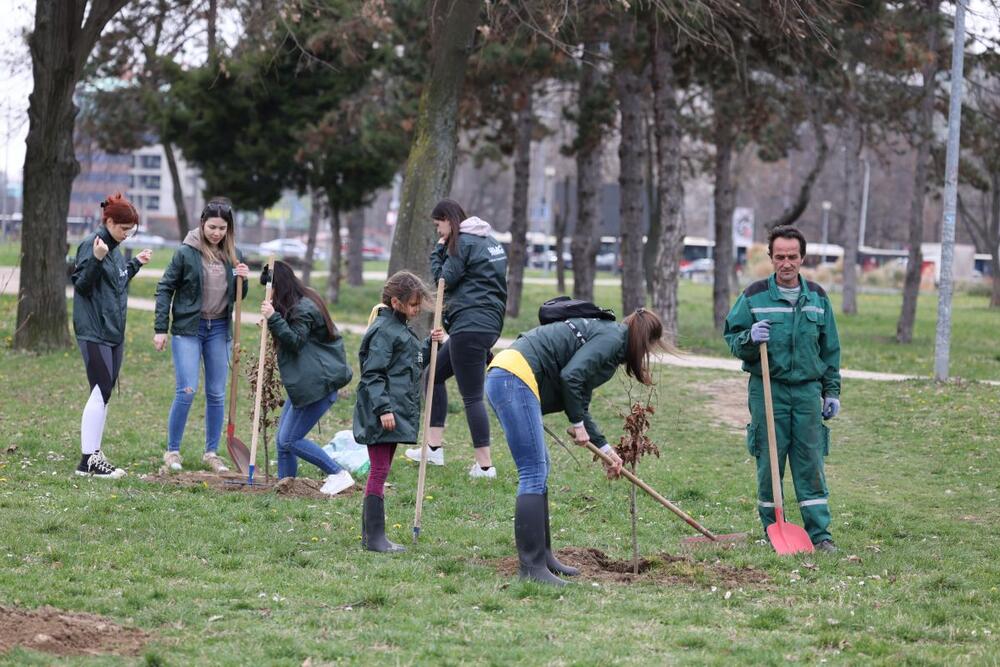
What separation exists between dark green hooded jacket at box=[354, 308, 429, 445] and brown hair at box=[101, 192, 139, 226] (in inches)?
95.1

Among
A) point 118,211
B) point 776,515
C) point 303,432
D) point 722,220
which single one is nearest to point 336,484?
point 303,432

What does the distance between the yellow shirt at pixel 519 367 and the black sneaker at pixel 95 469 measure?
144 inches

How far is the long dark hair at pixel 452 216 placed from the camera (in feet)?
28.6

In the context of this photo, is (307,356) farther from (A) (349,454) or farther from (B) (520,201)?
(B) (520,201)

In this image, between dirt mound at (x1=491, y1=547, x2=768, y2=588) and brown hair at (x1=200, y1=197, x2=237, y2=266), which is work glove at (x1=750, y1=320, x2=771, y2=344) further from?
brown hair at (x1=200, y1=197, x2=237, y2=266)

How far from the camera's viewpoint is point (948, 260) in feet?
53.0

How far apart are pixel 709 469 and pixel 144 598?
590cm

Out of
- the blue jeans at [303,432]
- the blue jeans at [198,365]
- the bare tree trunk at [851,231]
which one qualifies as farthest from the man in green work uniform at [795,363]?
the bare tree trunk at [851,231]

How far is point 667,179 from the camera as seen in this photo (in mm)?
19500

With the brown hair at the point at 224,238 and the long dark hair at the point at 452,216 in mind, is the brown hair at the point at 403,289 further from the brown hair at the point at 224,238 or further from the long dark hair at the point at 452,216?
the brown hair at the point at 224,238

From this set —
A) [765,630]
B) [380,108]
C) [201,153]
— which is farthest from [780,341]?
[201,153]

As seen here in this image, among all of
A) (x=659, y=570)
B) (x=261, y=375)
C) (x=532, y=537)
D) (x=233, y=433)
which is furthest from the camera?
(x=233, y=433)

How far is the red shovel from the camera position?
7.17 metres

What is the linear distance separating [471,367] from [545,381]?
2.82 meters
